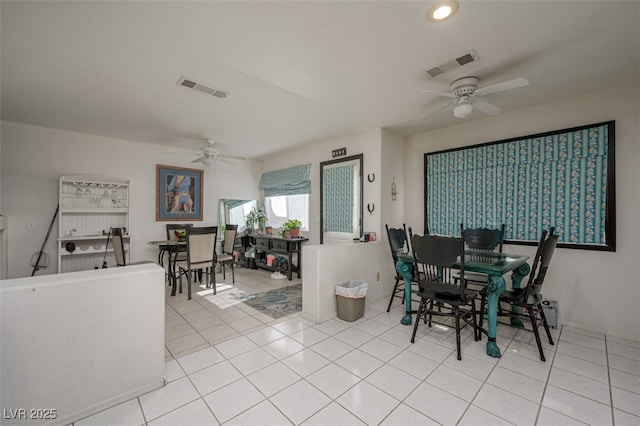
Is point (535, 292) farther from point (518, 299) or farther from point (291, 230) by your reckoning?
point (291, 230)

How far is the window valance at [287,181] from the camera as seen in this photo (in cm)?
518

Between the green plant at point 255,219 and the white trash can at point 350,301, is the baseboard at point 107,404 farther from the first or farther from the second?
the green plant at point 255,219

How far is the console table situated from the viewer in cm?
487

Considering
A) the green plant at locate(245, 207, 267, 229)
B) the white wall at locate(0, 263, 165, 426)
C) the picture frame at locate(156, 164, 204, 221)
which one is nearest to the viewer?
the white wall at locate(0, 263, 165, 426)

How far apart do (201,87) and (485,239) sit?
3.78 m

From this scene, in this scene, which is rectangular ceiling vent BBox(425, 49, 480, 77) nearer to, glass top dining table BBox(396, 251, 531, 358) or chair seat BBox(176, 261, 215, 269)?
glass top dining table BBox(396, 251, 531, 358)

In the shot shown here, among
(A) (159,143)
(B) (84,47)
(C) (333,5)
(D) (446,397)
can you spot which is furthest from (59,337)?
(A) (159,143)

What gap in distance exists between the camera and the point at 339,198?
4551 millimetres

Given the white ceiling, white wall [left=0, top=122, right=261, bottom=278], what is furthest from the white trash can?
white wall [left=0, top=122, right=261, bottom=278]

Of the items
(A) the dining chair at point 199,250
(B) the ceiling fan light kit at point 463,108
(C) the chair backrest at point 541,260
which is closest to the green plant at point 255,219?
(A) the dining chair at point 199,250

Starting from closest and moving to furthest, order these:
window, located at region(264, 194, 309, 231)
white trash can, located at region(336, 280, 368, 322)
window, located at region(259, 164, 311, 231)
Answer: white trash can, located at region(336, 280, 368, 322) < window, located at region(259, 164, 311, 231) < window, located at region(264, 194, 309, 231)

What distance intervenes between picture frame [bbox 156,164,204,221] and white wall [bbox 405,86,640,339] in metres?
5.46

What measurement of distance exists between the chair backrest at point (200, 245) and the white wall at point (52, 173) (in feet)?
5.21

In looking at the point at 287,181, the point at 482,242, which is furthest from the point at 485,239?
the point at 287,181
